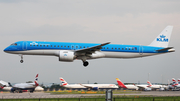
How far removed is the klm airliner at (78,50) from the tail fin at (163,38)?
3.84 m

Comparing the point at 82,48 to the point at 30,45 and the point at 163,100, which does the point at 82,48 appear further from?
the point at 163,100

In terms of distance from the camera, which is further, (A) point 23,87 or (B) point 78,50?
(A) point 23,87

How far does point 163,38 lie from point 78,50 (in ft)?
69.7

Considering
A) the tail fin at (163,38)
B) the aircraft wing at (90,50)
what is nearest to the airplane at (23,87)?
the aircraft wing at (90,50)

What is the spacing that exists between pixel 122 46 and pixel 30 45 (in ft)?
55.9

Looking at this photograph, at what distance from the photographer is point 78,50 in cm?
4531

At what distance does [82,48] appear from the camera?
156 feet

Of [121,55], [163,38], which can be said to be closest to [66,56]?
[121,55]

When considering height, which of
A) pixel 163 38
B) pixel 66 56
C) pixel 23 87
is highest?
pixel 163 38

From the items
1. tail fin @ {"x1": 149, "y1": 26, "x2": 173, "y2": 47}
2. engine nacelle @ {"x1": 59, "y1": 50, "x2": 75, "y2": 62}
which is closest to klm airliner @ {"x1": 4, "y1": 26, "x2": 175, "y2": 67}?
engine nacelle @ {"x1": 59, "y1": 50, "x2": 75, "y2": 62}

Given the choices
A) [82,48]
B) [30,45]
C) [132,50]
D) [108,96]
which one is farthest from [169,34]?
[108,96]

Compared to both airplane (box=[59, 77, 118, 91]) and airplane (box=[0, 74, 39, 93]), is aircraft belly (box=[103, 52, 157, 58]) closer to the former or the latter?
airplane (box=[0, 74, 39, 93])

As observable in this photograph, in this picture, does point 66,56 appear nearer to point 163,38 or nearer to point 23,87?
point 163,38

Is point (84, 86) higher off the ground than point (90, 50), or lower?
lower
